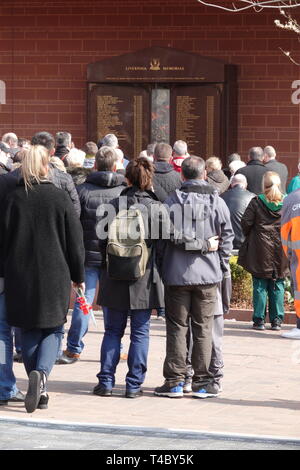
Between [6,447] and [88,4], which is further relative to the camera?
[88,4]

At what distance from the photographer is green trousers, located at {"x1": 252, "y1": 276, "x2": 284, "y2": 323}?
12523 mm

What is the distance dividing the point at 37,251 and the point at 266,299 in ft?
15.0

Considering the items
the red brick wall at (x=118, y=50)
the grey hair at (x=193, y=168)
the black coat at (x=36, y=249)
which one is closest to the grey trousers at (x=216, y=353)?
the grey hair at (x=193, y=168)

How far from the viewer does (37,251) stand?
845 cm

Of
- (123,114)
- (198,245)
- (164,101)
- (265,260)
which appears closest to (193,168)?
(198,245)

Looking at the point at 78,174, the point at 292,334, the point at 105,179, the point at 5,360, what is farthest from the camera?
the point at 292,334

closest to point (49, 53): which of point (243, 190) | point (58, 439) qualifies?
point (243, 190)

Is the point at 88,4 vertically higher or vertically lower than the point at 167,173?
higher

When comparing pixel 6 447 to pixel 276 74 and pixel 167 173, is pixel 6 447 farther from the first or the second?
pixel 276 74

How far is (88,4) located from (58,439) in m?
13.2

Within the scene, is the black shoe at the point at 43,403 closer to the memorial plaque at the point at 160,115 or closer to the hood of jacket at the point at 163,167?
the hood of jacket at the point at 163,167

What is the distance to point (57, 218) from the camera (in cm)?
849

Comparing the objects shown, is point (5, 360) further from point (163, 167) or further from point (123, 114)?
point (123, 114)

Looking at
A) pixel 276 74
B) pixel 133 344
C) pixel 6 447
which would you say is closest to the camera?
pixel 6 447
